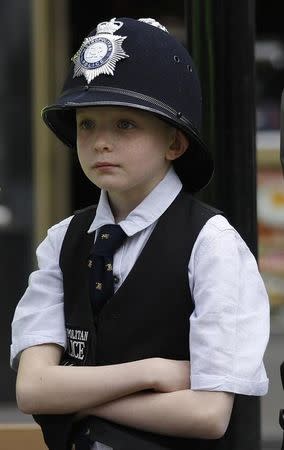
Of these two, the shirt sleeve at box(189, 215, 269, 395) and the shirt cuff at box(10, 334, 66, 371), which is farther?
the shirt cuff at box(10, 334, 66, 371)

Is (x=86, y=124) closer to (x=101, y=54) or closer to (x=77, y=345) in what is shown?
(x=101, y=54)

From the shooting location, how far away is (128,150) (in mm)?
2598

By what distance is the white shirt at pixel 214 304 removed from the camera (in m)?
2.52

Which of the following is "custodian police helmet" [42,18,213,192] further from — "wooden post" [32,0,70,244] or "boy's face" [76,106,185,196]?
"wooden post" [32,0,70,244]

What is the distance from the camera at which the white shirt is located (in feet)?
8.27

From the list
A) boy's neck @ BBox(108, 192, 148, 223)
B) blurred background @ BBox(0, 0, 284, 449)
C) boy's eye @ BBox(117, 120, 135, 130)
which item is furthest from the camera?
blurred background @ BBox(0, 0, 284, 449)

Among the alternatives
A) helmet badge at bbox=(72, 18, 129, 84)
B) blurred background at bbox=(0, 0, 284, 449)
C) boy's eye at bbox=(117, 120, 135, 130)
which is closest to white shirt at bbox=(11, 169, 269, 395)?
boy's eye at bbox=(117, 120, 135, 130)

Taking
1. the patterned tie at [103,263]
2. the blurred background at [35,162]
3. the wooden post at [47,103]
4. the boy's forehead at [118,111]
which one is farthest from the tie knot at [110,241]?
the wooden post at [47,103]

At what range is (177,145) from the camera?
8.88 feet

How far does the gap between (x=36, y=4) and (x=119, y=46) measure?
15.3ft

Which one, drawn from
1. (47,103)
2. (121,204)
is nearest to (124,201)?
(121,204)

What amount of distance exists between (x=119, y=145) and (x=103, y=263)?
0.28 m

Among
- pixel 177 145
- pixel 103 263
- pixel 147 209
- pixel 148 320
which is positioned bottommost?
pixel 148 320

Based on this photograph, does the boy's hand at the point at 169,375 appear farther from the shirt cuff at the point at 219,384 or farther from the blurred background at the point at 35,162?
the blurred background at the point at 35,162
